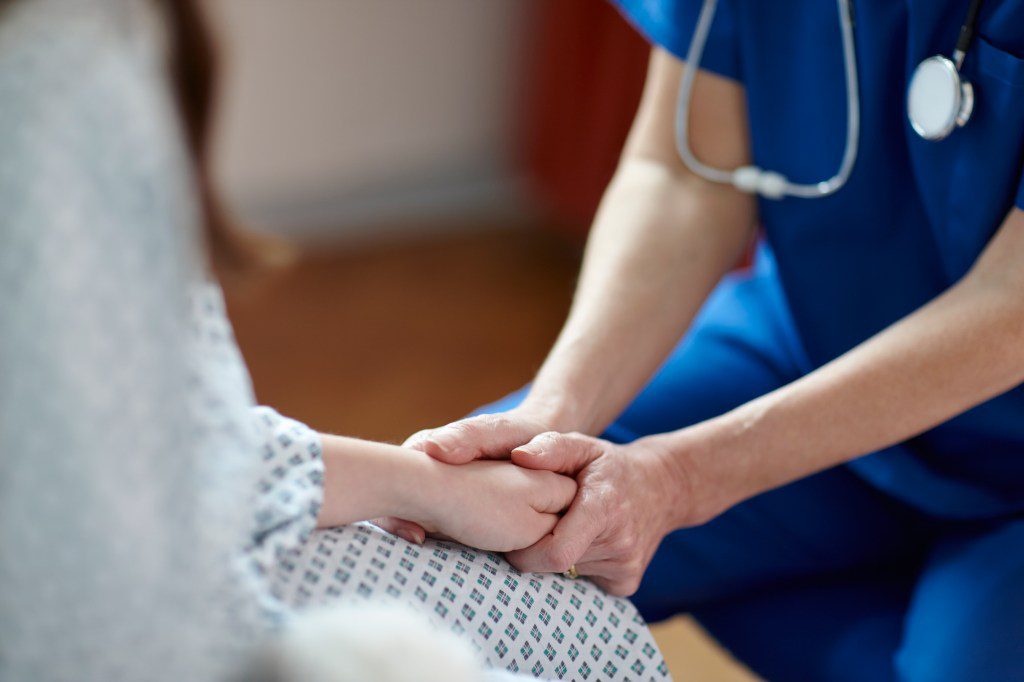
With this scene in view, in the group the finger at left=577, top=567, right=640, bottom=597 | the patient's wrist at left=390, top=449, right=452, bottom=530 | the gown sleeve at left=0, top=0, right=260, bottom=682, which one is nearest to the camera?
the gown sleeve at left=0, top=0, right=260, bottom=682

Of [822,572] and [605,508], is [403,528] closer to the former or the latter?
[605,508]

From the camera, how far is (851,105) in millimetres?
1041

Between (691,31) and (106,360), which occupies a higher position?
(691,31)

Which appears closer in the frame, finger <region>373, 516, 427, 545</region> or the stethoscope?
finger <region>373, 516, 427, 545</region>

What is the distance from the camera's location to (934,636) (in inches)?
37.4

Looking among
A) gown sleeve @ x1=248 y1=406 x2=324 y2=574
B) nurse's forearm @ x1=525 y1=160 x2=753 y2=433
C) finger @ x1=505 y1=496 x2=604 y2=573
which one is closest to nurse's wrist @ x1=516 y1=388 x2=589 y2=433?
nurse's forearm @ x1=525 y1=160 x2=753 y2=433

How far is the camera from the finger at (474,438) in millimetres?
856

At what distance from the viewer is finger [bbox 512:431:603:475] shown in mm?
894

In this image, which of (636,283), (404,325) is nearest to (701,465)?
(636,283)

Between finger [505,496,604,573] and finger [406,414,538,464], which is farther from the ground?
finger [406,414,538,464]

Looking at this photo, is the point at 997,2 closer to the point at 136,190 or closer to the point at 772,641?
the point at 772,641

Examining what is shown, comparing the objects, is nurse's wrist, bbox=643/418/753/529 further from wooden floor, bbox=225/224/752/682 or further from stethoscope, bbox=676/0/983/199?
wooden floor, bbox=225/224/752/682

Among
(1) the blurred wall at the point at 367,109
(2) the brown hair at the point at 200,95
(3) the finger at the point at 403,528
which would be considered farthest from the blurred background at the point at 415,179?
(2) the brown hair at the point at 200,95

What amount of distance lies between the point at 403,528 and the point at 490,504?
0.06 m
